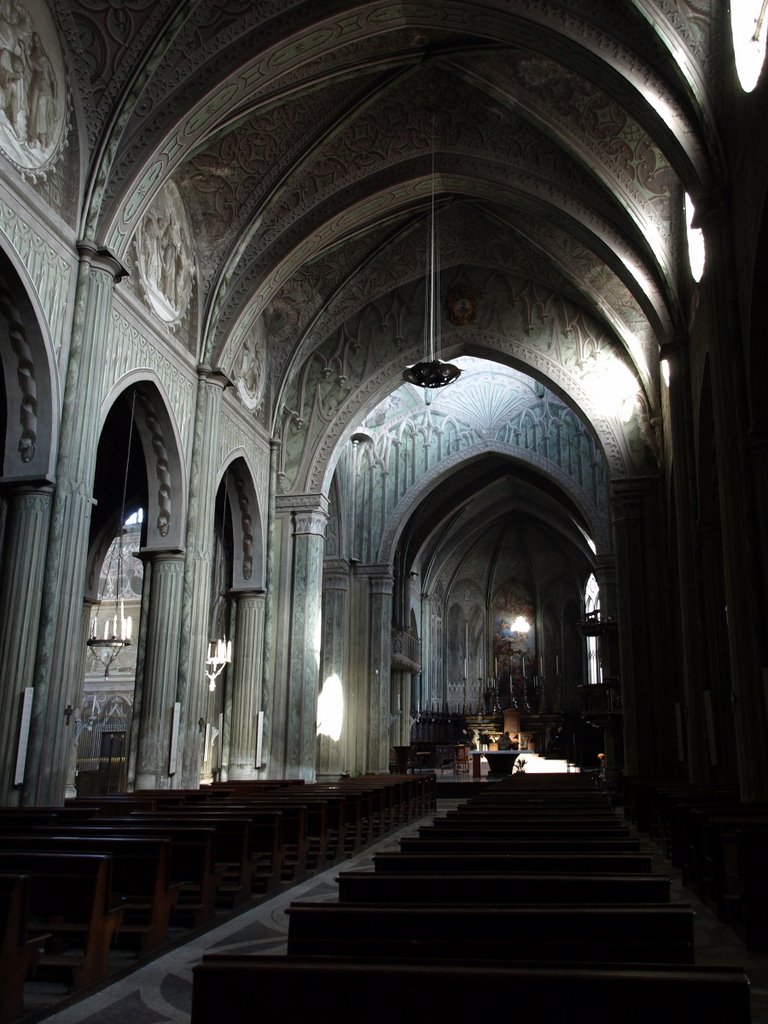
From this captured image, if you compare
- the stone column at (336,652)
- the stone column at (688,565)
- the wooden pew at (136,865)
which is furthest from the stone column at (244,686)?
the wooden pew at (136,865)

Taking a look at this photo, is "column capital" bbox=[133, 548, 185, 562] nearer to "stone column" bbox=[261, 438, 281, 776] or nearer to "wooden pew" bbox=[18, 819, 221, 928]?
"stone column" bbox=[261, 438, 281, 776]

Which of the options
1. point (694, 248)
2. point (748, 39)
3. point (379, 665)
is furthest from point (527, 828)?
point (379, 665)

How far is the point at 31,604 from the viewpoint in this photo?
1148 cm

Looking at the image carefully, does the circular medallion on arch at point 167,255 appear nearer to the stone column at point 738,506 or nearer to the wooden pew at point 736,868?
the stone column at point 738,506

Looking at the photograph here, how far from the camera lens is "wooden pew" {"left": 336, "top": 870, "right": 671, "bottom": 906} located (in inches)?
157

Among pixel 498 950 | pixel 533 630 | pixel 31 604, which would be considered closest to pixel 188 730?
pixel 31 604

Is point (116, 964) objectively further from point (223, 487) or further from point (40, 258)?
point (223, 487)

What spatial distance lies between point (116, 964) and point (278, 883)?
10.5ft

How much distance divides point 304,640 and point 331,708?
20.2 feet

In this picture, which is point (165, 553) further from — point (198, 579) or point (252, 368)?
point (252, 368)

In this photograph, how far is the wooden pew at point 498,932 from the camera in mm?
2953

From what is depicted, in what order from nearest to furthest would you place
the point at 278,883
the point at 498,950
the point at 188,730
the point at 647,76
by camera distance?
the point at 498,950
the point at 278,883
the point at 647,76
the point at 188,730

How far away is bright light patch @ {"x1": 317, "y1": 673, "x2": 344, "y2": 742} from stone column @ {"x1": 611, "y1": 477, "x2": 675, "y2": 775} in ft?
32.0

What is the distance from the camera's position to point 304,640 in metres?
21.5
